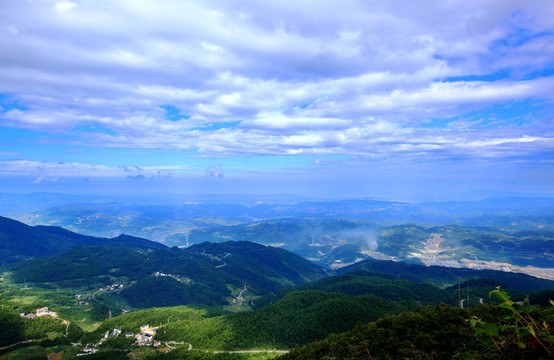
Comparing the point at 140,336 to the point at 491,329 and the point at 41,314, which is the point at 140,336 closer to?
the point at 41,314

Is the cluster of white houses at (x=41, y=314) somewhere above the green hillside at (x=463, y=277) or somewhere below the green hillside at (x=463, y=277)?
above

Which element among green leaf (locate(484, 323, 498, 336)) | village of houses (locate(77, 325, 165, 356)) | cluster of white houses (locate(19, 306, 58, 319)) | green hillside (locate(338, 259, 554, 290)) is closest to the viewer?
green leaf (locate(484, 323, 498, 336))

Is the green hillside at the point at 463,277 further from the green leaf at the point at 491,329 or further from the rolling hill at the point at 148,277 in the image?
the green leaf at the point at 491,329

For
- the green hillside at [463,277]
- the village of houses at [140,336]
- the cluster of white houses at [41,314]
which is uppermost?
the cluster of white houses at [41,314]

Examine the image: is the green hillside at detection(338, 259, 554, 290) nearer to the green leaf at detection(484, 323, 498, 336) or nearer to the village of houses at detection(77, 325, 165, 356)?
the village of houses at detection(77, 325, 165, 356)

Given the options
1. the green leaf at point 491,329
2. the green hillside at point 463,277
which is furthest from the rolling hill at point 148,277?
the green leaf at point 491,329


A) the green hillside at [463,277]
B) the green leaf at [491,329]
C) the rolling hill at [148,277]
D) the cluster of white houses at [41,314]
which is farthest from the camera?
the rolling hill at [148,277]

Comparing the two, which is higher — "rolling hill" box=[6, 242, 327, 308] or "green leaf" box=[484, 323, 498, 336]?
"green leaf" box=[484, 323, 498, 336]

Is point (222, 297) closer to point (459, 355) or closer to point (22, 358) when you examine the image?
point (22, 358)

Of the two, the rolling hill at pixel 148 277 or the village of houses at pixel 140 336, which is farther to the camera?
the rolling hill at pixel 148 277

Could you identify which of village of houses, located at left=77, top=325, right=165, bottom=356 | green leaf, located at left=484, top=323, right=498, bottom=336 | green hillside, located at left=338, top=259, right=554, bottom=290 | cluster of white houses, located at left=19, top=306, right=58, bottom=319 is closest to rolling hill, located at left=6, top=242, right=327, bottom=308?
cluster of white houses, located at left=19, top=306, right=58, bottom=319

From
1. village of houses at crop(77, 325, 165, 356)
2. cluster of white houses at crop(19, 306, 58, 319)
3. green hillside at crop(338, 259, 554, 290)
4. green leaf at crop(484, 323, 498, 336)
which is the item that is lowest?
green hillside at crop(338, 259, 554, 290)

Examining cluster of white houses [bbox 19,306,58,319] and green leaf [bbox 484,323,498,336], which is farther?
cluster of white houses [bbox 19,306,58,319]
